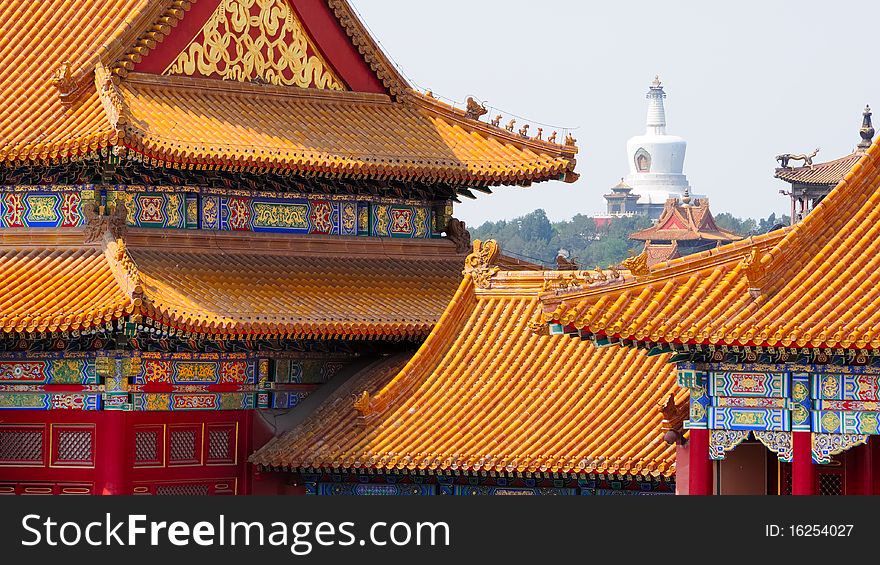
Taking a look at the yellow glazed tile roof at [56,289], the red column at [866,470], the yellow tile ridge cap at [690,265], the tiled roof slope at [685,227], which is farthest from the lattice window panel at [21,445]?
the tiled roof slope at [685,227]

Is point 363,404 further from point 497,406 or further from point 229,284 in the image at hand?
point 229,284

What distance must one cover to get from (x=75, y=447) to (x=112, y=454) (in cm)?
72

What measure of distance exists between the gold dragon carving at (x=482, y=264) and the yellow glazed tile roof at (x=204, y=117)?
1.82 metres

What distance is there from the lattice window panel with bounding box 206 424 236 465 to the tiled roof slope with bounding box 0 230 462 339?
210 cm

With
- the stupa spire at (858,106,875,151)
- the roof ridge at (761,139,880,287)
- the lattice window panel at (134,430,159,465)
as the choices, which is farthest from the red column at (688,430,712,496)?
the stupa spire at (858,106,875,151)

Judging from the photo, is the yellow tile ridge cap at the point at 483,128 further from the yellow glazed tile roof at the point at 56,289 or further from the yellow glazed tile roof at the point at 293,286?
the yellow glazed tile roof at the point at 56,289

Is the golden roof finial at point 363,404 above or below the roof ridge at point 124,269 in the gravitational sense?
below

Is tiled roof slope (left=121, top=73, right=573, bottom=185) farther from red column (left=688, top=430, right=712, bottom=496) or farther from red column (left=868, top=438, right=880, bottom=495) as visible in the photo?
red column (left=868, top=438, right=880, bottom=495)

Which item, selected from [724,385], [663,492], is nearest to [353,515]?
[724,385]

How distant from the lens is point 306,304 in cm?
3669

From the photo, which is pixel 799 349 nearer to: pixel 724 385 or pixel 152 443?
pixel 724 385

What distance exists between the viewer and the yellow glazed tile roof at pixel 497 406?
33750 mm

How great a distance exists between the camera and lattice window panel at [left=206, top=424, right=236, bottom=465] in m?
36.8

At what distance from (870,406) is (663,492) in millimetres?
5048
